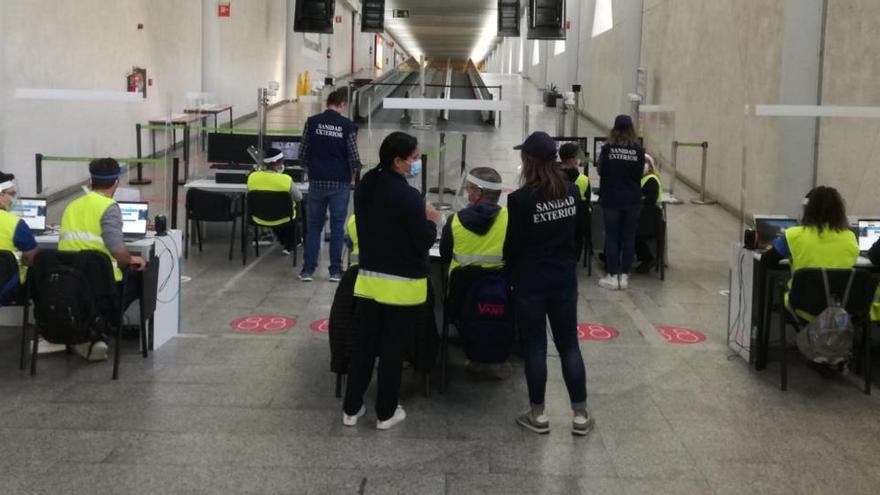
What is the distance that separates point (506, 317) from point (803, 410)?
1742mm

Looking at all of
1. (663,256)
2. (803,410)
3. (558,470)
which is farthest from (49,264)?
(663,256)

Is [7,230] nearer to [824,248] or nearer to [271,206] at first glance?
[271,206]

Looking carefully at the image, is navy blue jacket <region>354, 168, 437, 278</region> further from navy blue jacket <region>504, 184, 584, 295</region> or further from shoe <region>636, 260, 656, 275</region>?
shoe <region>636, 260, 656, 275</region>

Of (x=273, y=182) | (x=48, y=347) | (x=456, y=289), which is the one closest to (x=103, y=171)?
(x=48, y=347)

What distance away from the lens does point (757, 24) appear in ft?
36.4

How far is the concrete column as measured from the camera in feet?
29.3

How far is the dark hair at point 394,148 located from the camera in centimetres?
406

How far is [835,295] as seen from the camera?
496 cm

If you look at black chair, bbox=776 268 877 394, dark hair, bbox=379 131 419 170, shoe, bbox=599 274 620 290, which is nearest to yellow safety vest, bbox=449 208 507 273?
dark hair, bbox=379 131 419 170

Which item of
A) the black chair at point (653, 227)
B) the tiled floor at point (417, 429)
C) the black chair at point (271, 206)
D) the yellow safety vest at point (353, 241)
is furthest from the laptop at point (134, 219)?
the black chair at point (653, 227)

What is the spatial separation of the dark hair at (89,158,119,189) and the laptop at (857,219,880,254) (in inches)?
192

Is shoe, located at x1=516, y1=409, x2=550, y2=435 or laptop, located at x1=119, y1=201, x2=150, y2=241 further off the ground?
laptop, located at x1=119, y1=201, x2=150, y2=241

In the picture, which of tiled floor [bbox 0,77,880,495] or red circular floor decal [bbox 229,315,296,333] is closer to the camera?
tiled floor [bbox 0,77,880,495]

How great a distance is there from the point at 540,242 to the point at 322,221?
392 centimetres
